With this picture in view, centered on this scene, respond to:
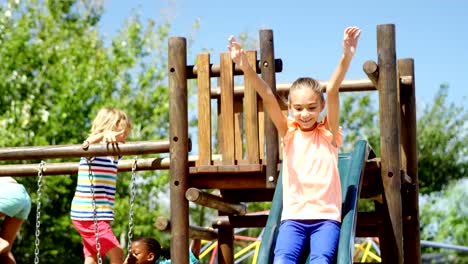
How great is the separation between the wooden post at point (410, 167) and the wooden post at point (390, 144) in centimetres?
113

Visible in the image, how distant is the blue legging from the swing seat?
0.20ft

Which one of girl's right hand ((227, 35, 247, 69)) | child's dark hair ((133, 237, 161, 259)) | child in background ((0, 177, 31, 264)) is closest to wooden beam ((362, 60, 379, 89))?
girl's right hand ((227, 35, 247, 69))

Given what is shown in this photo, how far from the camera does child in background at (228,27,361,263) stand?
17.6 feet

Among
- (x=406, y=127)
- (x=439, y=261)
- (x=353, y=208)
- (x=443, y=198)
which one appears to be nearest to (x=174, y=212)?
(x=353, y=208)

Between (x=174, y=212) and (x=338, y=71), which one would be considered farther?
(x=174, y=212)

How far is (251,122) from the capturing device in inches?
263

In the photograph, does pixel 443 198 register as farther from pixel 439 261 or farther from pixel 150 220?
pixel 150 220

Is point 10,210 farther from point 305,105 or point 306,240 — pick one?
point 305,105

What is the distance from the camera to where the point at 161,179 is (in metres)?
26.1

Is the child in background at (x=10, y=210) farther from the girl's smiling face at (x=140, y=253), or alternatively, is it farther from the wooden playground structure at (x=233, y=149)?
the girl's smiling face at (x=140, y=253)

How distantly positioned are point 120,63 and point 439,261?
12864 millimetres

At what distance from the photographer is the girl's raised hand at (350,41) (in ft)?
17.5

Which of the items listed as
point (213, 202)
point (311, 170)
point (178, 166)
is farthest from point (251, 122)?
point (311, 170)

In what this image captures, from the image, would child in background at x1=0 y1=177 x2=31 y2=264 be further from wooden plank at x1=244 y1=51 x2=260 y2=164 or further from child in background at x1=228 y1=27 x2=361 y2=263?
child in background at x1=228 y1=27 x2=361 y2=263
